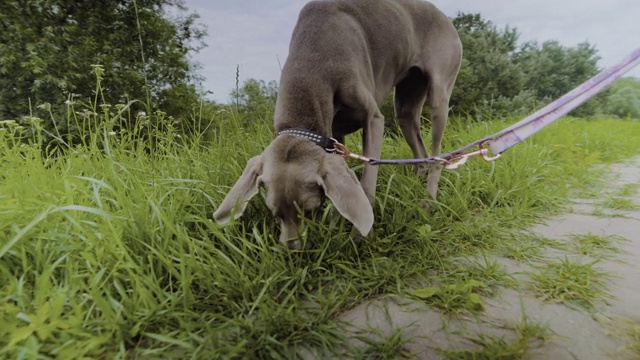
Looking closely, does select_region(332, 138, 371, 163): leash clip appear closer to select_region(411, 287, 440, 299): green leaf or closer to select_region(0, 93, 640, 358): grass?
select_region(0, 93, 640, 358): grass

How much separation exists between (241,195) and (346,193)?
574 millimetres

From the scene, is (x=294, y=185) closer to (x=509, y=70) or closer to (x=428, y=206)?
(x=428, y=206)

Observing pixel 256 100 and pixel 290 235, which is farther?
pixel 256 100

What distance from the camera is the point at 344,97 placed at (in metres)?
2.51

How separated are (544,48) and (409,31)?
11.7 m

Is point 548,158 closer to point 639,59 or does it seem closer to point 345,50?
point 639,59

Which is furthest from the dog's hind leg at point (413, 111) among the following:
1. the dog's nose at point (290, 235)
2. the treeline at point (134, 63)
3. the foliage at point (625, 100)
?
the foliage at point (625, 100)

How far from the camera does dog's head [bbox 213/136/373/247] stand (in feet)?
6.49

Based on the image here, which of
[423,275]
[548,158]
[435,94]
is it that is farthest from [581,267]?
[548,158]

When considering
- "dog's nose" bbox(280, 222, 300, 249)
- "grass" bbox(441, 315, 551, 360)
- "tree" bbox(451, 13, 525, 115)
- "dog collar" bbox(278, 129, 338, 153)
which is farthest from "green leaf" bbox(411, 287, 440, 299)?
"tree" bbox(451, 13, 525, 115)

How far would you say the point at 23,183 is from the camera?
98.0 inches

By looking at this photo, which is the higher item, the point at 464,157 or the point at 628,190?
the point at 464,157

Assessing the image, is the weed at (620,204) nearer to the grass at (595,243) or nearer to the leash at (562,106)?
the grass at (595,243)

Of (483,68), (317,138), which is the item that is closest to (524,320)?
(317,138)
